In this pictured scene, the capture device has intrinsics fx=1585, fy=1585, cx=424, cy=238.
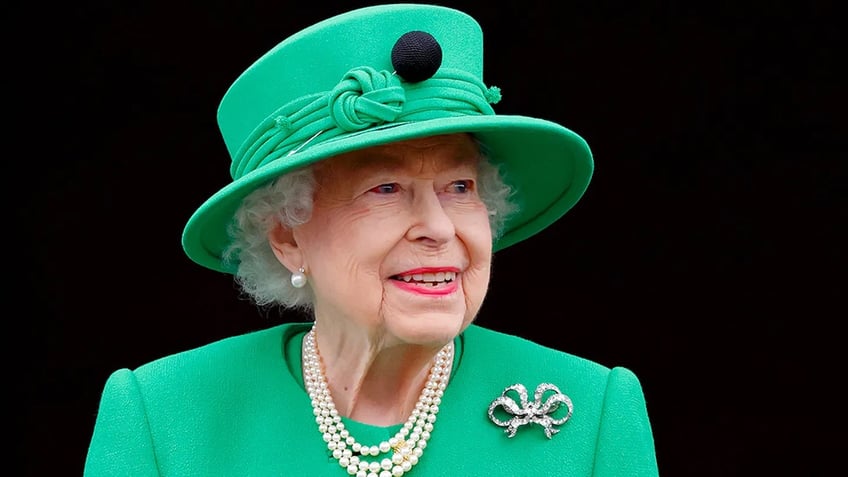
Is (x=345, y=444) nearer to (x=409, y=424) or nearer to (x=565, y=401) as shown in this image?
(x=409, y=424)

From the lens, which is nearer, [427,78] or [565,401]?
[427,78]

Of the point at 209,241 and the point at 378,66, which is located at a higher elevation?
the point at 378,66

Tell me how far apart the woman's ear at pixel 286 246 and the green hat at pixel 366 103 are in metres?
0.09

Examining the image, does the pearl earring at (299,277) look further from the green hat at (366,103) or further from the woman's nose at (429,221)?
the woman's nose at (429,221)

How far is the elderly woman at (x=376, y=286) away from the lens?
9.22 feet

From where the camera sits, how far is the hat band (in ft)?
9.11

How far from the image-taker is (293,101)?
2.86m

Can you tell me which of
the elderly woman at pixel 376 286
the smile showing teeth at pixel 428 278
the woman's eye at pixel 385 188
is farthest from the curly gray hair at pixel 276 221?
the smile showing teeth at pixel 428 278

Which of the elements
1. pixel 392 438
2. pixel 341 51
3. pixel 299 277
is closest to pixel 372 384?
pixel 392 438

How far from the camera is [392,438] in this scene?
9.84 ft

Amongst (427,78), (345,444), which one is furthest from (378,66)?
(345,444)

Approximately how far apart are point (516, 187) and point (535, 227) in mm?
135

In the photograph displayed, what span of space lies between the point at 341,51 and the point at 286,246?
40cm

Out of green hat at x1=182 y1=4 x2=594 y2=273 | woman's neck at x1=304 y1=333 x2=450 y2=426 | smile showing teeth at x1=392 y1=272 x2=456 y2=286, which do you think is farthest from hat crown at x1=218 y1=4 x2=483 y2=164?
woman's neck at x1=304 y1=333 x2=450 y2=426
